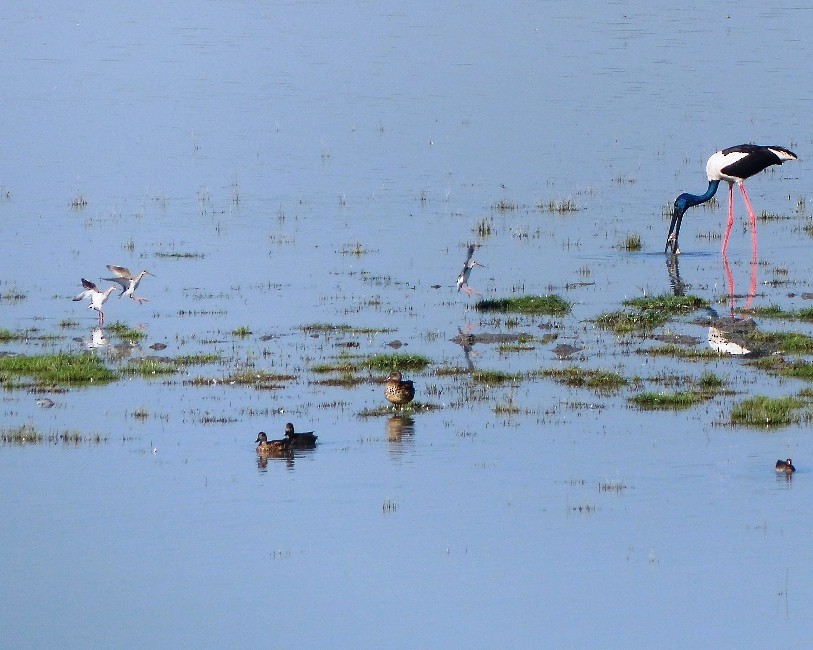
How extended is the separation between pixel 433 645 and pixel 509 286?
1236cm

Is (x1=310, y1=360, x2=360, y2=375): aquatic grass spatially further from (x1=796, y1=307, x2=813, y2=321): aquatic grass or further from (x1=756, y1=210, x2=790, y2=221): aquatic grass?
(x1=756, y1=210, x2=790, y2=221): aquatic grass

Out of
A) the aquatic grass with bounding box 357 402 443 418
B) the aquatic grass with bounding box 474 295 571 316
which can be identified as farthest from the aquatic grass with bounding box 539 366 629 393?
the aquatic grass with bounding box 474 295 571 316

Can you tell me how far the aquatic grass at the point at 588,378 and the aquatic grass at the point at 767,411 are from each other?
135 centimetres

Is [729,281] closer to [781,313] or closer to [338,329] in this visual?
[781,313]

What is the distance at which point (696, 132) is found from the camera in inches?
1460

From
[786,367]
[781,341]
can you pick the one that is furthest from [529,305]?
[786,367]

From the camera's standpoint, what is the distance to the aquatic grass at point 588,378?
1617 cm

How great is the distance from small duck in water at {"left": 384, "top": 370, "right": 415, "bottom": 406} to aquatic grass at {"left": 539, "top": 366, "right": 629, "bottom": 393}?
1.96 m

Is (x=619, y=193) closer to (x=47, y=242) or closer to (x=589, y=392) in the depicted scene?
(x=47, y=242)

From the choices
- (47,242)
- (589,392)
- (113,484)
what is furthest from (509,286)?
(113,484)

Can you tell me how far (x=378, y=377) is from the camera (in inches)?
660

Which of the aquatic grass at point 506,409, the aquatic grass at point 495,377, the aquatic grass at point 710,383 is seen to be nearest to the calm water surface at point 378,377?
the aquatic grass at point 506,409

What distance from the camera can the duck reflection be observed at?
1418cm

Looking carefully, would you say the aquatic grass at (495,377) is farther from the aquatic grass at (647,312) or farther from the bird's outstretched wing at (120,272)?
the bird's outstretched wing at (120,272)
